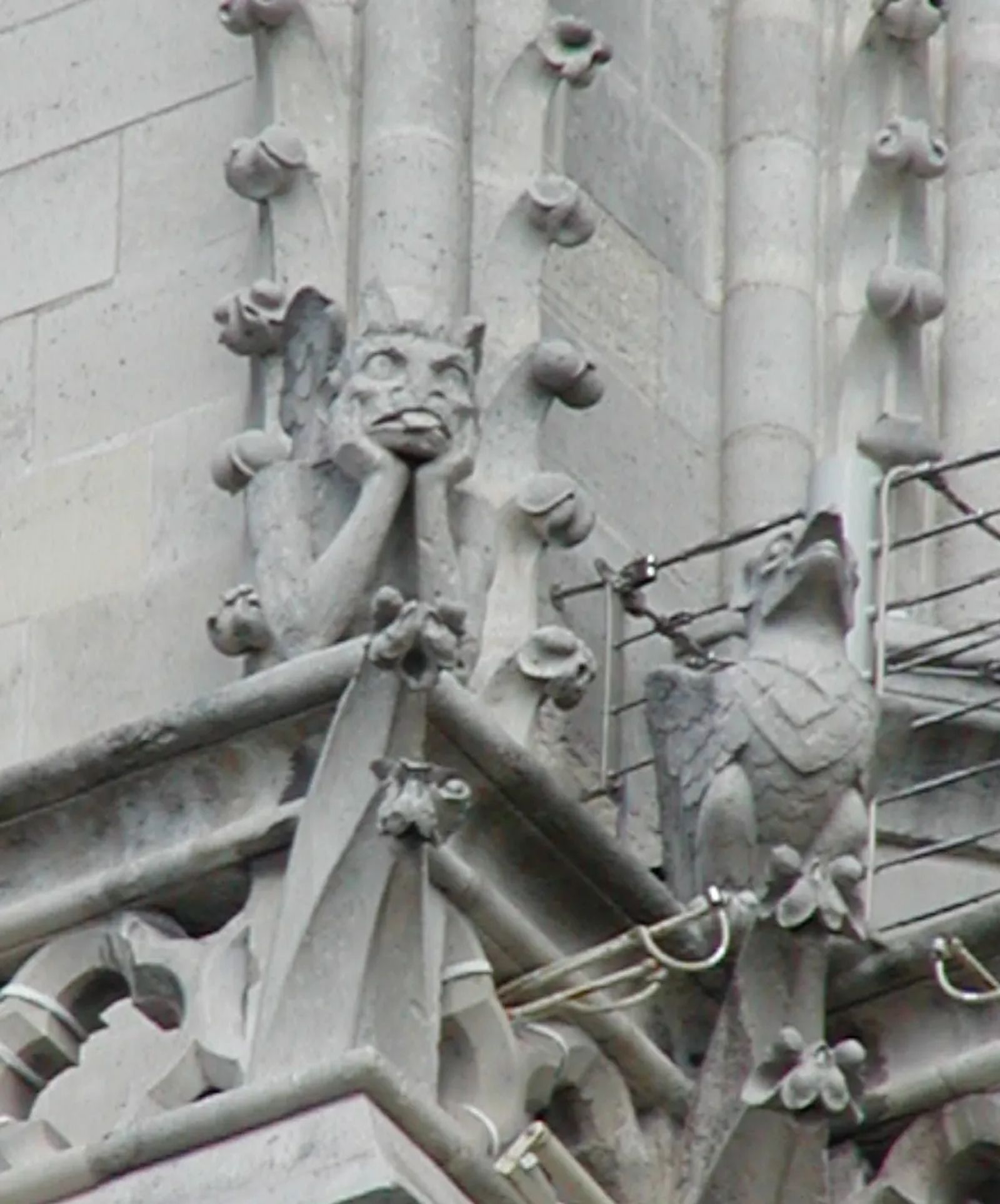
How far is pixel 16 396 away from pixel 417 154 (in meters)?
0.81

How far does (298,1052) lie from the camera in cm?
Answer: 1323

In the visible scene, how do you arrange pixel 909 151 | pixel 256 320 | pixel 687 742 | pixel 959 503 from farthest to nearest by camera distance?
1. pixel 909 151
2. pixel 959 503
3. pixel 256 320
4. pixel 687 742

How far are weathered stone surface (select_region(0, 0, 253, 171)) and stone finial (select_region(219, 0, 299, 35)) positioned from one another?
21 cm

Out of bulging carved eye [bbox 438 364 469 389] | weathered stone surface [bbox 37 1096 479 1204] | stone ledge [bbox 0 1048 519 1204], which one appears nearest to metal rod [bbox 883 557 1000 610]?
bulging carved eye [bbox 438 364 469 389]

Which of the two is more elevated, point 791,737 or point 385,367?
point 385,367

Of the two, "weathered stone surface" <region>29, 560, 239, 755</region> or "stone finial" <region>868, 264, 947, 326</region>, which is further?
"stone finial" <region>868, 264, 947, 326</region>

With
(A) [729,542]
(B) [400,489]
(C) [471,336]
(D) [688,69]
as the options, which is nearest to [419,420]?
(B) [400,489]

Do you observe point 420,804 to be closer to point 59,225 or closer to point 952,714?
point 952,714

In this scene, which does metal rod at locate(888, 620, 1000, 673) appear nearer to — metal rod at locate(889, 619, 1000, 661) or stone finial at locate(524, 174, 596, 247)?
metal rod at locate(889, 619, 1000, 661)

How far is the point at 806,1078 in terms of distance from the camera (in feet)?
44.3

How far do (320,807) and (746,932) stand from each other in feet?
2.53

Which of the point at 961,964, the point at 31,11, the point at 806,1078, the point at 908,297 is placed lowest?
the point at 806,1078

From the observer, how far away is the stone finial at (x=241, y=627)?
1395cm

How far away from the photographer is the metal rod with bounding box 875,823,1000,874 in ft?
47.6
